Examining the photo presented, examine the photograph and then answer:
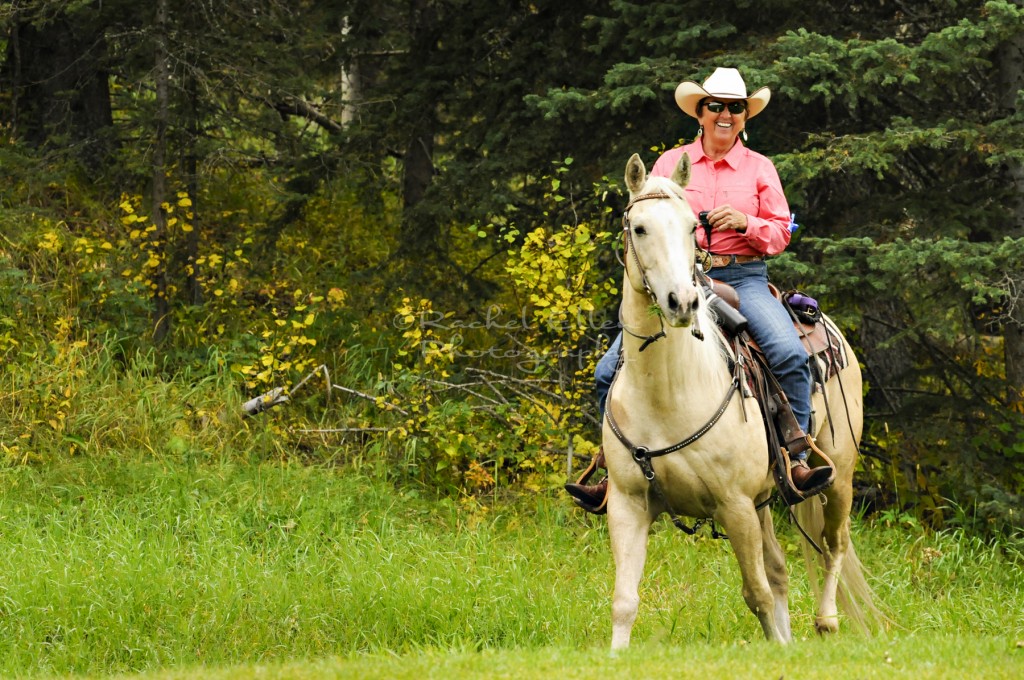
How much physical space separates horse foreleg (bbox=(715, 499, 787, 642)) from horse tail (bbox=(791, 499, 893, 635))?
128 centimetres

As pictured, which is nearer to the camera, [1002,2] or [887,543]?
[1002,2]

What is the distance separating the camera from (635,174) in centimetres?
579

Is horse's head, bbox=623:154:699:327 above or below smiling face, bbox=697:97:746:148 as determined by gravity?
below

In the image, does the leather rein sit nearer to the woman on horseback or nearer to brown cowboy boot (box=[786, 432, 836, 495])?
the woman on horseback

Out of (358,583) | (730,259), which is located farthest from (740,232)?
(358,583)

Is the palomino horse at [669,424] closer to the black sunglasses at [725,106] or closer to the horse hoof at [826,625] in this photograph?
the horse hoof at [826,625]

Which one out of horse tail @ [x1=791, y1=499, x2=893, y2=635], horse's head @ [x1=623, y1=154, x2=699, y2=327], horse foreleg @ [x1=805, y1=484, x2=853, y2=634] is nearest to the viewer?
horse's head @ [x1=623, y1=154, x2=699, y2=327]

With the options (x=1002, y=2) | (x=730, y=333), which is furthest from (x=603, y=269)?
(x=730, y=333)

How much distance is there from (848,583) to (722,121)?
3236 millimetres

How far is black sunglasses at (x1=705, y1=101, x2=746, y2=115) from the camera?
6.93m

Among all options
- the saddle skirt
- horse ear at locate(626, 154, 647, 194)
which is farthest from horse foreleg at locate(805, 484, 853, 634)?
horse ear at locate(626, 154, 647, 194)

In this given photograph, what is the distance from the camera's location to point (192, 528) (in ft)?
32.7

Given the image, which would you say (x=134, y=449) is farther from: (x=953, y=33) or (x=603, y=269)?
(x=953, y=33)

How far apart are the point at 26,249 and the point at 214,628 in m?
6.52
